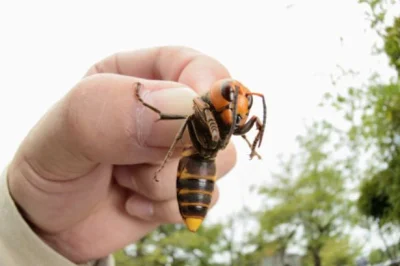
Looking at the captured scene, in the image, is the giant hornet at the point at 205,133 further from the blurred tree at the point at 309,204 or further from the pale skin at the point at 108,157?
the blurred tree at the point at 309,204

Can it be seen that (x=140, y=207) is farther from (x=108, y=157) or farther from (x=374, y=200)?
(x=374, y=200)

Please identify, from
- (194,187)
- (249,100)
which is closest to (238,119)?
(249,100)

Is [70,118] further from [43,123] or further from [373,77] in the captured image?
[373,77]

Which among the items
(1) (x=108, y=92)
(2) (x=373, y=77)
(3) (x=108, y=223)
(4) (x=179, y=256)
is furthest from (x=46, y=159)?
(4) (x=179, y=256)

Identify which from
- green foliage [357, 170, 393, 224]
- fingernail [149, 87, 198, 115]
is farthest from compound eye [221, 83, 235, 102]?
green foliage [357, 170, 393, 224]

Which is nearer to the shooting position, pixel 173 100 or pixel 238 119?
pixel 238 119

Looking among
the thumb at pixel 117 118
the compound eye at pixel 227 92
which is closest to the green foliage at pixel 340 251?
the thumb at pixel 117 118
